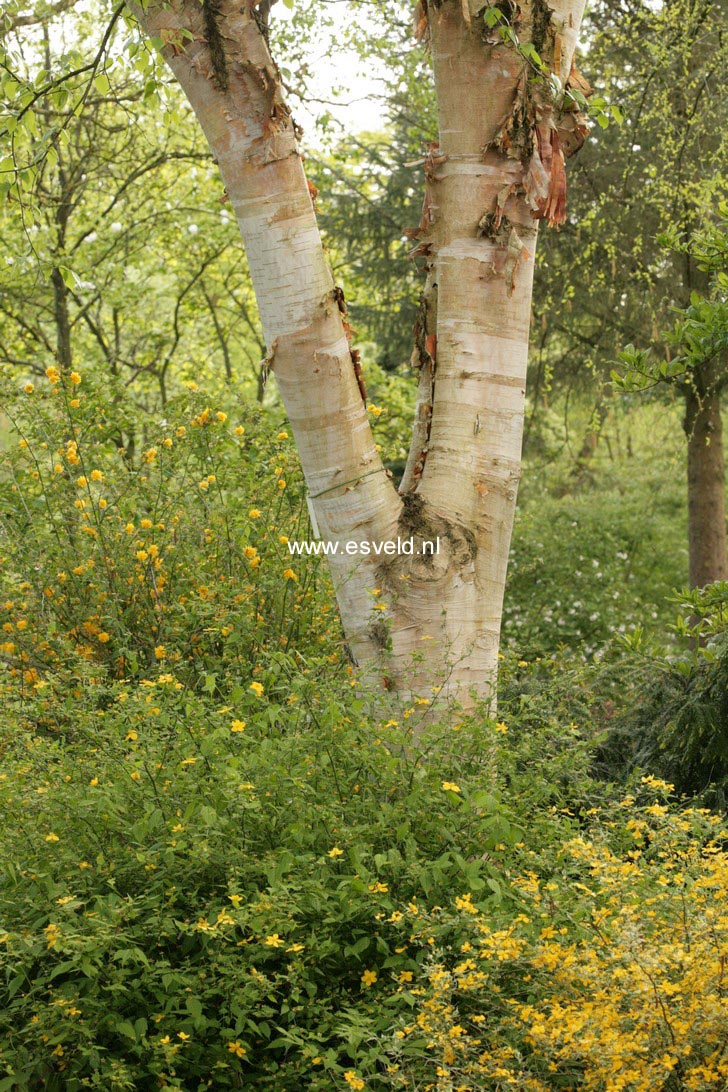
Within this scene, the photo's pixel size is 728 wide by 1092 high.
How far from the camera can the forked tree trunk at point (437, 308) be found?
3.60 m

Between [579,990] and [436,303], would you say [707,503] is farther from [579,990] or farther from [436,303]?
[579,990]

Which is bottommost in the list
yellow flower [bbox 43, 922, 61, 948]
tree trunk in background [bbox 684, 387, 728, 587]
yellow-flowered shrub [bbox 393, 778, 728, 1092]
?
yellow-flowered shrub [bbox 393, 778, 728, 1092]

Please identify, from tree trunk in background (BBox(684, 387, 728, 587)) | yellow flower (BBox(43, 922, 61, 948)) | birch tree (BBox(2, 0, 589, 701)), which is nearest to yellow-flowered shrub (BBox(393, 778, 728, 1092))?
yellow flower (BBox(43, 922, 61, 948))

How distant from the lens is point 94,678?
421 cm

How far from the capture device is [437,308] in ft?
12.6

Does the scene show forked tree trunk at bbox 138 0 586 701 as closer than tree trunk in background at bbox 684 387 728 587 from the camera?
Yes

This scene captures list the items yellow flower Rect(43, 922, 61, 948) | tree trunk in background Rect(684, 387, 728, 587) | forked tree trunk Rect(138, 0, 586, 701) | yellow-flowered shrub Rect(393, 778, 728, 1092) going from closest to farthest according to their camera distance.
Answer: yellow-flowered shrub Rect(393, 778, 728, 1092)
yellow flower Rect(43, 922, 61, 948)
forked tree trunk Rect(138, 0, 586, 701)
tree trunk in background Rect(684, 387, 728, 587)

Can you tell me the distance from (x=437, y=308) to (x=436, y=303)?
0.03 metres

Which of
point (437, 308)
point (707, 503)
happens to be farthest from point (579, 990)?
point (707, 503)

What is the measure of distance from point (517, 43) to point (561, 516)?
963 cm

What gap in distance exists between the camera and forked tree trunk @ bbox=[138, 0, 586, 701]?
11.8ft

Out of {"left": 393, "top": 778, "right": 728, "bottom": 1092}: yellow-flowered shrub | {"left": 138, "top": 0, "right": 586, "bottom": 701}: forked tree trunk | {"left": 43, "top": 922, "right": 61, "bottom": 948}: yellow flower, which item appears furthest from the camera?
{"left": 138, "top": 0, "right": 586, "bottom": 701}: forked tree trunk

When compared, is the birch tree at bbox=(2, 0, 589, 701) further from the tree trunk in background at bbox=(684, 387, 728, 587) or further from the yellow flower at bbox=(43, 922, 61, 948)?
the tree trunk in background at bbox=(684, 387, 728, 587)

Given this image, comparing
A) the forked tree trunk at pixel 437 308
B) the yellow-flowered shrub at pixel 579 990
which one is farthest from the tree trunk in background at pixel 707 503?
the yellow-flowered shrub at pixel 579 990
